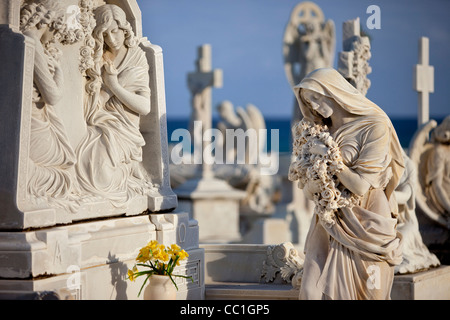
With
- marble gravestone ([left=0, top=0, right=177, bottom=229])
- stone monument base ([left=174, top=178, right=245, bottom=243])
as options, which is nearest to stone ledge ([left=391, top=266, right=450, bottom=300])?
marble gravestone ([left=0, top=0, right=177, bottom=229])

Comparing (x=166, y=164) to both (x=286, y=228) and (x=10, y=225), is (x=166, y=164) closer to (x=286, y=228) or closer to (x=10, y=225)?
(x=10, y=225)

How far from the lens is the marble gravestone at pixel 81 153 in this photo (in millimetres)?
7039

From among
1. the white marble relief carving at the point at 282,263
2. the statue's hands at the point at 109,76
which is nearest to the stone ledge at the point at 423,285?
the white marble relief carving at the point at 282,263

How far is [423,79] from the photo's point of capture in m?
12.3

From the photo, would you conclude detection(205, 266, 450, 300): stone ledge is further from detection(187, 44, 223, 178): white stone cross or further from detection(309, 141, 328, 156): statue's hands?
detection(187, 44, 223, 178): white stone cross

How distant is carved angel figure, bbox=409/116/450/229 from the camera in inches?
440

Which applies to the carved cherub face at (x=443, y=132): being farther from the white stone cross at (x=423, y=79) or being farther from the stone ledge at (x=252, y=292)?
the stone ledge at (x=252, y=292)

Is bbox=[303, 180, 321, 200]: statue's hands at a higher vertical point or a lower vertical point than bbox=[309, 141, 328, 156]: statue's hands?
lower

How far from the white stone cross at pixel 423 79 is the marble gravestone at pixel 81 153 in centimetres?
456

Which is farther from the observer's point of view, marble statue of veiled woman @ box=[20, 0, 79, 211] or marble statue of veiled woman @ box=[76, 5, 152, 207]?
marble statue of veiled woman @ box=[76, 5, 152, 207]

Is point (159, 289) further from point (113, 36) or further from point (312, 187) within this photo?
point (113, 36)

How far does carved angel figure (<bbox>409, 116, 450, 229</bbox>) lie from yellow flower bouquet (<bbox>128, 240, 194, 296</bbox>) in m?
4.36
